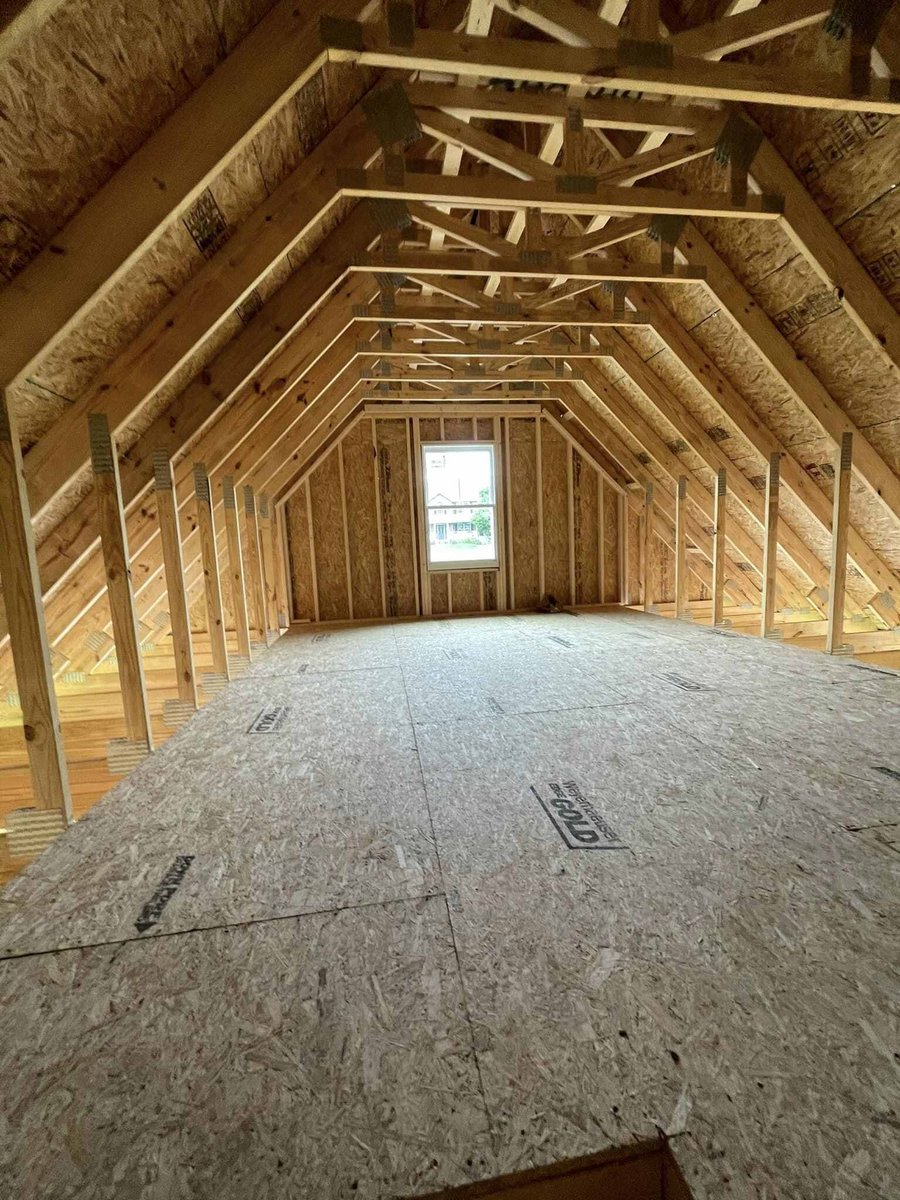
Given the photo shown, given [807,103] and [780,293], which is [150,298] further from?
[780,293]

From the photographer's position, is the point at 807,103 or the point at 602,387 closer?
the point at 807,103

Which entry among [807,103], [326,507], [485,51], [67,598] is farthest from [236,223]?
[326,507]

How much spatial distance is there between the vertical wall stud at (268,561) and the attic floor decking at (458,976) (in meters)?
4.22

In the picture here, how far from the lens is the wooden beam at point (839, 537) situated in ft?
Answer: 12.4

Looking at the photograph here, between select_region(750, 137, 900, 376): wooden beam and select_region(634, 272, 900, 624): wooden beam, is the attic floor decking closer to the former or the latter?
select_region(750, 137, 900, 376): wooden beam

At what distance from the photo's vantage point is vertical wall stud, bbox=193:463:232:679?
3775mm

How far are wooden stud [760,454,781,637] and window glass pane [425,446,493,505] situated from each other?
12.6 ft

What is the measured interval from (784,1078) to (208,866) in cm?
151

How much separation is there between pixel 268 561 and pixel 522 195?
5.45 meters

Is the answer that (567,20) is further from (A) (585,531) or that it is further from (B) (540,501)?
(A) (585,531)

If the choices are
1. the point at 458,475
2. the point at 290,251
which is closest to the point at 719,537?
the point at 458,475

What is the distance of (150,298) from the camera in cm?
242

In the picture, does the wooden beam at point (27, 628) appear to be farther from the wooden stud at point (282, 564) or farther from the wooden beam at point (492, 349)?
the wooden stud at point (282, 564)

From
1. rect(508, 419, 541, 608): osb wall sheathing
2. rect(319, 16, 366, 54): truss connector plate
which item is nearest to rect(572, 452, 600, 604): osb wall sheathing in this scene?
rect(508, 419, 541, 608): osb wall sheathing
